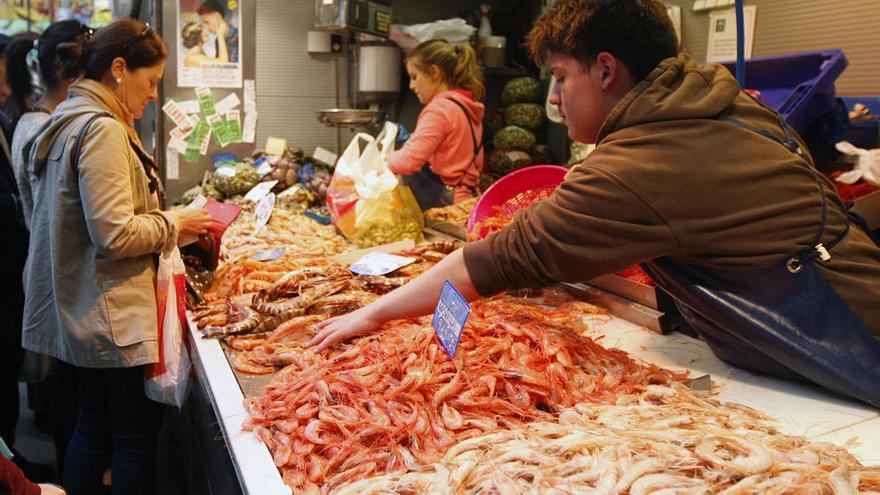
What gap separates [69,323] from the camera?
2697mm

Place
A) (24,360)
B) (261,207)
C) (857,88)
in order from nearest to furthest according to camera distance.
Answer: (857,88) → (261,207) → (24,360)

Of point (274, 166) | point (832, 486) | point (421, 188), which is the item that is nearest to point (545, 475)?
point (832, 486)

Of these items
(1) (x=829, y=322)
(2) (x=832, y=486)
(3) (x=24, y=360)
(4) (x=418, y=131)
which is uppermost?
(4) (x=418, y=131)

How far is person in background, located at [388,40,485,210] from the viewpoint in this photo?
490cm

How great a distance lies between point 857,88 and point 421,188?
9.97 ft

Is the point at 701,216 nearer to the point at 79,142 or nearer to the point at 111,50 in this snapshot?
the point at 79,142

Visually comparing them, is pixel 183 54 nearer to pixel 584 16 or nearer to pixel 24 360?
pixel 24 360

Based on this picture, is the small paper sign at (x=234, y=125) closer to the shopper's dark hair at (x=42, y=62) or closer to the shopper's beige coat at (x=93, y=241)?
the shopper's dark hair at (x=42, y=62)

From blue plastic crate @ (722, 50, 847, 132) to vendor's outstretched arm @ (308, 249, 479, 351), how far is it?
2.21 meters

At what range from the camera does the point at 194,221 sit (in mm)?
3098

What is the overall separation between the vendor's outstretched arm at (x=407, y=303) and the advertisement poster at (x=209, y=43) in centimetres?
478

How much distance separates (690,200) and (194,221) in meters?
2.23

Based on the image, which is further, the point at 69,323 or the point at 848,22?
the point at 848,22

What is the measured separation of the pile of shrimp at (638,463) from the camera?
51.8 inches
